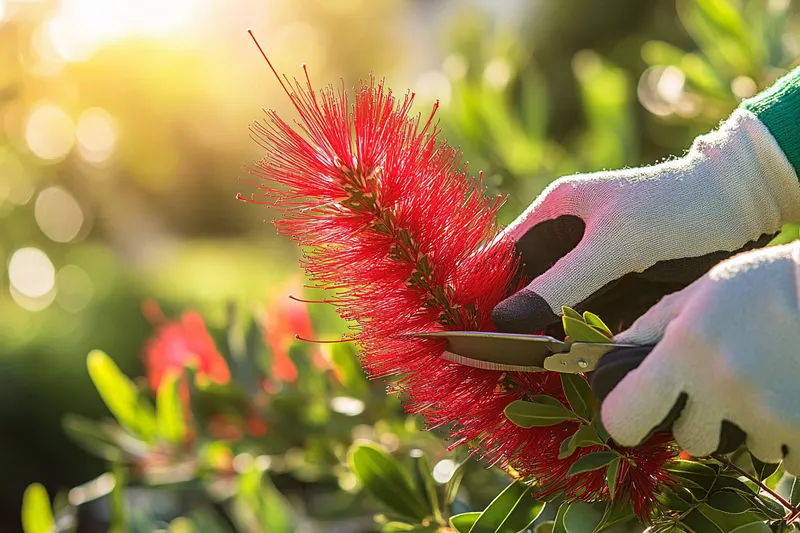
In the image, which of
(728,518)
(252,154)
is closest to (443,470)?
(728,518)

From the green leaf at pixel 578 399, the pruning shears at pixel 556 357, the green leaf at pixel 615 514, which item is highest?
the pruning shears at pixel 556 357

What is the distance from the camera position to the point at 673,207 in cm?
58

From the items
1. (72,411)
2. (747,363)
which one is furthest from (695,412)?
(72,411)

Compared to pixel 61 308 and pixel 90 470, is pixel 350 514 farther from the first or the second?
pixel 61 308

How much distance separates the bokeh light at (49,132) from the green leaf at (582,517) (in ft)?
9.26

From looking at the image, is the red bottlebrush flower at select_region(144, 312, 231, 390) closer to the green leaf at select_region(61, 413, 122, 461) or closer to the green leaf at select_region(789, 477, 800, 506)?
the green leaf at select_region(61, 413, 122, 461)

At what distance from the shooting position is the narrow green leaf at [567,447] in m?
0.50

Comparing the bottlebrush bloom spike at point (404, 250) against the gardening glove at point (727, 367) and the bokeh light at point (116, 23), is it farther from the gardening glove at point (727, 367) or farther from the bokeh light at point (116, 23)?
the bokeh light at point (116, 23)

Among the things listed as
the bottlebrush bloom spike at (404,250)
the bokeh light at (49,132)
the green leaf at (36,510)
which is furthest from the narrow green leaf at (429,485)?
the bokeh light at (49,132)

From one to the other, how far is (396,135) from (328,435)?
54cm

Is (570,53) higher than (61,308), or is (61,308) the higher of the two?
(61,308)

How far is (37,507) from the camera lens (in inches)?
37.0

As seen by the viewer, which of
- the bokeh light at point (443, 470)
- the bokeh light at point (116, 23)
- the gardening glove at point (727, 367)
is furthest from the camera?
the bokeh light at point (116, 23)

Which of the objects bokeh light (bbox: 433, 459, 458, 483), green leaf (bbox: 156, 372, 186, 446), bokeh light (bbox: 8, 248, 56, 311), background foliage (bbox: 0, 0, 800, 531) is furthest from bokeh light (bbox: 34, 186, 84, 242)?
bokeh light (bbox: 433, 459, 458, 483)
